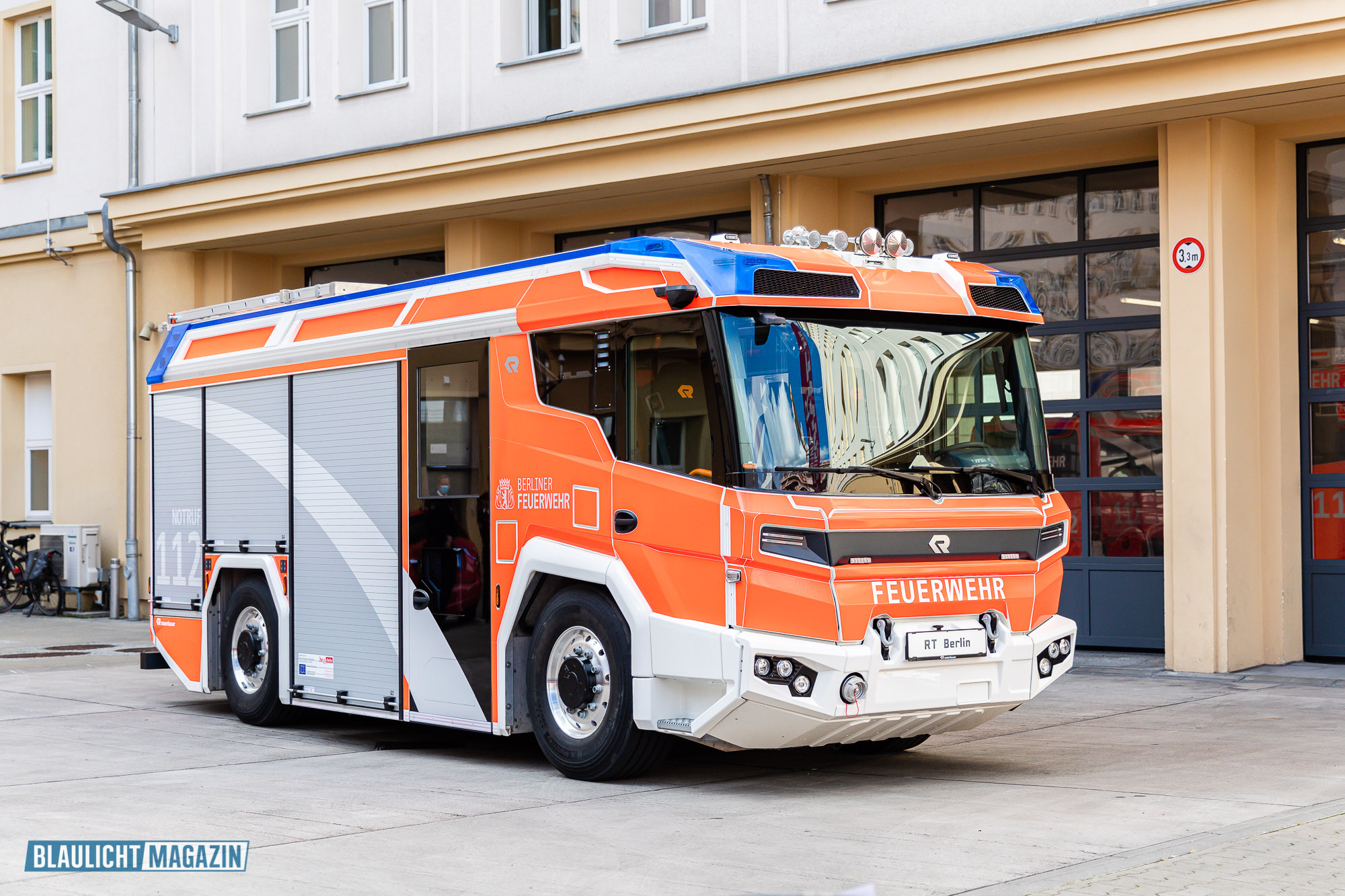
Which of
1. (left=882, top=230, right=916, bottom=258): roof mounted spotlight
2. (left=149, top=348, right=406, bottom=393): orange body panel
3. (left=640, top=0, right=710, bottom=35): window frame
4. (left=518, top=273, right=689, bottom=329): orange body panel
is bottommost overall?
(left=149, top=348, right=406, bottom=393): orange body panel

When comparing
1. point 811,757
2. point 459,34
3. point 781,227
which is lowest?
point 811,757

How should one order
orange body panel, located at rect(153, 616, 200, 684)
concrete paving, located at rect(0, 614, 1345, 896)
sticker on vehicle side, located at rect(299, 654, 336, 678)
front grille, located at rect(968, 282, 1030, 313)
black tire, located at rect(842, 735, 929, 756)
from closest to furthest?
concrete paving, located at rect(0, 614, 1345, 896) → front grille, located at rect(968, 282, 1030, 313) → black tire, located at rect(842, 735, 929, 756) → sticker on vehicle side, located at rect(299, 654, 336, 678) → orange body panel, located at rect(153, 616, 200, 684)

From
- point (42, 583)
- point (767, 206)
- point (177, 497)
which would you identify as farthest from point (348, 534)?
point (42, 583)

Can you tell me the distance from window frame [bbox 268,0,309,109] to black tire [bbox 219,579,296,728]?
9.05m

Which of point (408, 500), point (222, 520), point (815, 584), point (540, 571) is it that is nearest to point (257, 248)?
point (222, 520)

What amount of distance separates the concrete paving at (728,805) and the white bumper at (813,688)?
36cm

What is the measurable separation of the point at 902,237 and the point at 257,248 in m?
13.1

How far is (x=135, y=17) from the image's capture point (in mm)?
19422

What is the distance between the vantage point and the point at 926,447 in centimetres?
822

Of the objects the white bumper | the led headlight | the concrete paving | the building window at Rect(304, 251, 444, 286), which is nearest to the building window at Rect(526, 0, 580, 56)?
the building window at Rect(304, 251, 444, 286)

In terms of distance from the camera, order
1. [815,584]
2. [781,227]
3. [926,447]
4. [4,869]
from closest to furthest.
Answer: [4,869]
[815,584]
[926,447]
[781,227]

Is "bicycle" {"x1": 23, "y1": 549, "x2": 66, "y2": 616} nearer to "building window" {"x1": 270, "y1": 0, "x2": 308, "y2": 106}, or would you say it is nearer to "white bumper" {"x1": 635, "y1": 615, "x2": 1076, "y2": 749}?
"building window" {"x1": 270, "y1": 0, "x2": 308, "y2": 106}

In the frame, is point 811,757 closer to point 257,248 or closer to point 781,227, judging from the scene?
point 781,227

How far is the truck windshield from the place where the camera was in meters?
7.80
